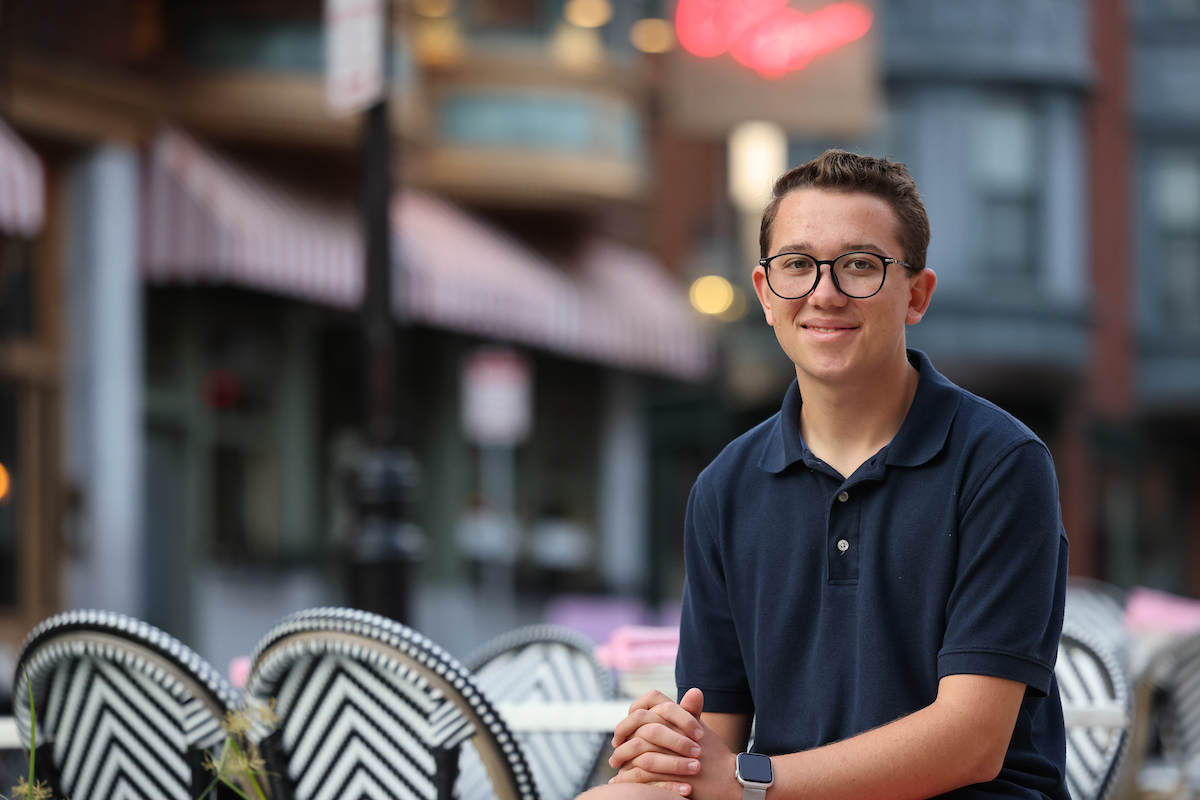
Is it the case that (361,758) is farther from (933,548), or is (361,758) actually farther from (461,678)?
(933,548)

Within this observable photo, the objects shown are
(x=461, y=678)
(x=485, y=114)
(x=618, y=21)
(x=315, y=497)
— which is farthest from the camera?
(x=618, y=21)

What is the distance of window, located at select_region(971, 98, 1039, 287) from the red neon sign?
522 centimetres

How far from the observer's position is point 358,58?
6793mm

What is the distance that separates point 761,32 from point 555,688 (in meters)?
12.0

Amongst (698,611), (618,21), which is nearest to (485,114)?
(618,21)

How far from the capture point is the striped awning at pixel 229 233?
433 inches

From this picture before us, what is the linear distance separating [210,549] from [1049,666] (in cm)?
1066

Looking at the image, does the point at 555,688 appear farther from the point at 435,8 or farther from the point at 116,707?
the point at 435,8

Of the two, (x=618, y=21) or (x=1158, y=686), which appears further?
(x=618, y=21)

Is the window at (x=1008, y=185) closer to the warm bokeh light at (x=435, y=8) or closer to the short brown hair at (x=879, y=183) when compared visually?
the warm bokeh light at (x=435, y=8)

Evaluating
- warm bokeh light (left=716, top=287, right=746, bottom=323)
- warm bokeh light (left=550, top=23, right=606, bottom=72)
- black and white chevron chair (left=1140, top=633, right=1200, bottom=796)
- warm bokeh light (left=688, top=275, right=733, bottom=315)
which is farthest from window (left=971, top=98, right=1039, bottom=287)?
black and white chevron chair (left=1140, top=633, right=1200, bottom=796)

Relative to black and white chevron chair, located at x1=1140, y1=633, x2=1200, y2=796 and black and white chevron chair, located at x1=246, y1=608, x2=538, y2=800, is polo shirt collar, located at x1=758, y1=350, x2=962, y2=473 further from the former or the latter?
black and white chevron chair, located at x1=1140, y1=633, x2=1200, y2=796

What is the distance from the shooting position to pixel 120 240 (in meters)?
10.5

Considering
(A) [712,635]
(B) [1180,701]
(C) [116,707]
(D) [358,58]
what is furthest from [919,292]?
(D) [358,58]
